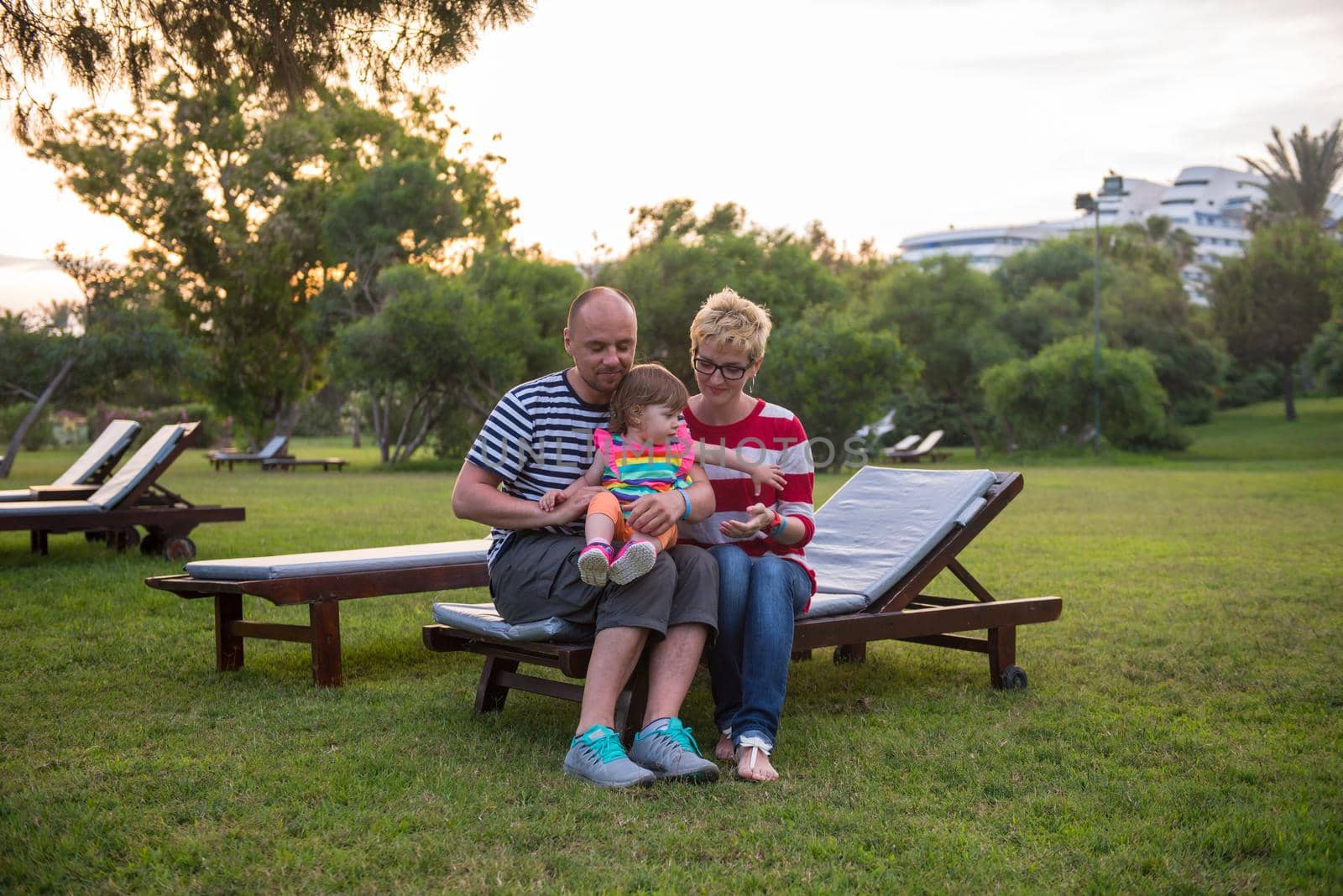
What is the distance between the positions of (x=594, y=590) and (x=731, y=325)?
1023 millimetres

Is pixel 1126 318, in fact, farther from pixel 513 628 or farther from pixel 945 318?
pixel 513 628

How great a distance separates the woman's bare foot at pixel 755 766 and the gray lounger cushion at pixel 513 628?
0.65 metres

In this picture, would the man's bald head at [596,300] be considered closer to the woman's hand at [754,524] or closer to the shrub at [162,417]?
the woman's hand at [754,524]

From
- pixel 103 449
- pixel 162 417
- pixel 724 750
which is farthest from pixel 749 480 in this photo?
pixel 162 417

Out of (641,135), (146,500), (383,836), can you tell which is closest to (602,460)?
(383,836)

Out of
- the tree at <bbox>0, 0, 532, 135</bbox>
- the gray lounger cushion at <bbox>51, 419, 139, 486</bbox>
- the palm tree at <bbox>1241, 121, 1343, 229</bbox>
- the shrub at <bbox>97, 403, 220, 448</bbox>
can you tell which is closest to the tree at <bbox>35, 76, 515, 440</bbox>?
the shrub at <bbox>97, 403, 220, 448</bbox>

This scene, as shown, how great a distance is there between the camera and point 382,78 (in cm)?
775

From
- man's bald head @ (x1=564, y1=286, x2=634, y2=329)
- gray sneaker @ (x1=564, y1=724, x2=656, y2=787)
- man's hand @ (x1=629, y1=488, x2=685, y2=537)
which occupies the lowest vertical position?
gray sneaker @ (x1=564, y1=724, x2=656, y2=787)

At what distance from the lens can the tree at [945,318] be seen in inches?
1548

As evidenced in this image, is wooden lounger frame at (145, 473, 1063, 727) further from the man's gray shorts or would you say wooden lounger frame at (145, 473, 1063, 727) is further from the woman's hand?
the woman's hand

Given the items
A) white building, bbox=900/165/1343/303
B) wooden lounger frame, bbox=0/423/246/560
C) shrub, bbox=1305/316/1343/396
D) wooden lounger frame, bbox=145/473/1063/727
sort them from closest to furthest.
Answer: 1. wooden lounger frame, bbox=145/473/1063/727
2. wooden lounger frame, bbox=0/423/246/560
3. shrub, bbox=1305/316/1343/396
4. white building, bbox=900/165/1343/303

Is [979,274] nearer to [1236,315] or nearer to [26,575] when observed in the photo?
[1236,315]

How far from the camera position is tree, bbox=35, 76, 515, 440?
97.9 ft

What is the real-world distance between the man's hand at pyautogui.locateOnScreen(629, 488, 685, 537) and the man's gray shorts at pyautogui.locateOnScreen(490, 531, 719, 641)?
0.36 feet
